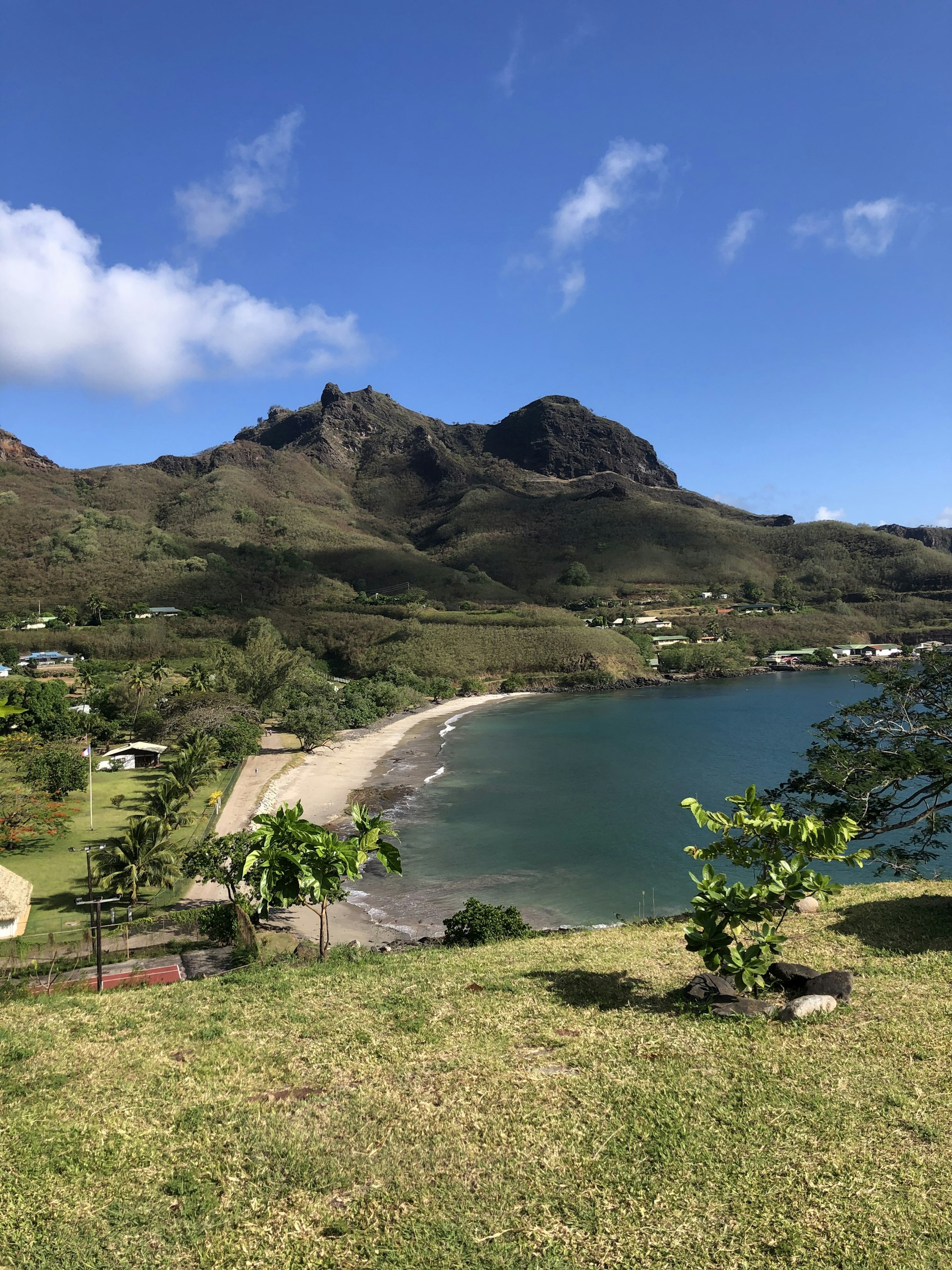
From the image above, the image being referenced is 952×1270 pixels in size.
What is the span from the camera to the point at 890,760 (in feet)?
47.8

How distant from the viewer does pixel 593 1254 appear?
5.26 metres

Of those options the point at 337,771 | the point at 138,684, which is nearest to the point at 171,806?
the point at 337,771

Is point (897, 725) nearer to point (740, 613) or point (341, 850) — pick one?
point (341, 850)

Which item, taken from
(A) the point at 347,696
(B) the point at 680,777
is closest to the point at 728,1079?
(B) the point at 680,777

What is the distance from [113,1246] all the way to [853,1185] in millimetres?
5873

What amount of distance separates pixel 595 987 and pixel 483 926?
323 inches

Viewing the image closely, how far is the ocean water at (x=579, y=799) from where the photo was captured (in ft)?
91.2

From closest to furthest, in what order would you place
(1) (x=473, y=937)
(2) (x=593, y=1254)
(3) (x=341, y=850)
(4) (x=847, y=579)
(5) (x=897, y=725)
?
(2) (x=593, y=1254)
(3) (x=341, y=850)
(5) (x=897, y=725)
(1) (x=473, y=937)
(4) (x=847, y=579)

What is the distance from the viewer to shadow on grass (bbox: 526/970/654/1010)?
10086 millimetres

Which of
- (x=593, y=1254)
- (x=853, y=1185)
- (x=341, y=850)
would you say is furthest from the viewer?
(x=341, y=850)

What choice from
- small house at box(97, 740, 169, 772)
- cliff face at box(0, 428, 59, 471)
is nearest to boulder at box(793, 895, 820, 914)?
small house at box(97, 740, 169, 772)

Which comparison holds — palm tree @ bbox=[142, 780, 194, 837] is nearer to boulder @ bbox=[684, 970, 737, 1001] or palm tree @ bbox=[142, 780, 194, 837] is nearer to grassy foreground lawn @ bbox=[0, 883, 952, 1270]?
grassy foreground lawn @ bbox=[0, 883, 952, 1270]

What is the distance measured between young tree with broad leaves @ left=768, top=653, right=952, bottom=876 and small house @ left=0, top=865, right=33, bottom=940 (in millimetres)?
20628

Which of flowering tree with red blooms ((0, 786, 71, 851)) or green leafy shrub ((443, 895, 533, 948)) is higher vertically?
flowering tree with red blooms ((0, 786, 71, 851))
